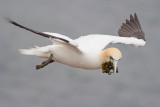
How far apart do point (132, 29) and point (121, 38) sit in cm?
199

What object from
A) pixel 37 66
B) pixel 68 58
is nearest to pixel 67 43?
pixel 68 58

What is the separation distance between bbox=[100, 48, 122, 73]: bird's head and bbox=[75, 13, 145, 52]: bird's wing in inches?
14.9

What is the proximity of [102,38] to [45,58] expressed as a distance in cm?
161

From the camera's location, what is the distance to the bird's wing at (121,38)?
12703 mm

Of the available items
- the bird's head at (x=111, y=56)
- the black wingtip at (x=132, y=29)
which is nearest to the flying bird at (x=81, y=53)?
the bird's head at (x=111, y=56)

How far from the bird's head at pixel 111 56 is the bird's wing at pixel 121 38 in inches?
14.9

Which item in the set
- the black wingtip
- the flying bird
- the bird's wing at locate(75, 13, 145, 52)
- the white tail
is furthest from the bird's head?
the black wingtip

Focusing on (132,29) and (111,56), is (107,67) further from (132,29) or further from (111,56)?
(132,29)

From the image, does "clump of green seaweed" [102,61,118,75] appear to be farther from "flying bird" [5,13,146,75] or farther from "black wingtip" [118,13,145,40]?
"black wingtip" [118,13,145,40]

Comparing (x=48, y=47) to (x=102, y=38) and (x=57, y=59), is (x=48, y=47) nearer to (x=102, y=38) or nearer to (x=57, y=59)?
(x=57, y=59)

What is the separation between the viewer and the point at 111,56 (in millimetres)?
11852

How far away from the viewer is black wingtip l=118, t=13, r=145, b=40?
1555 cm

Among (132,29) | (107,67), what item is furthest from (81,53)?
(132,29)

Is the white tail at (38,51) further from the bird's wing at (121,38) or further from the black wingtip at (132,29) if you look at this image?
the black wingtip at (132,29)
